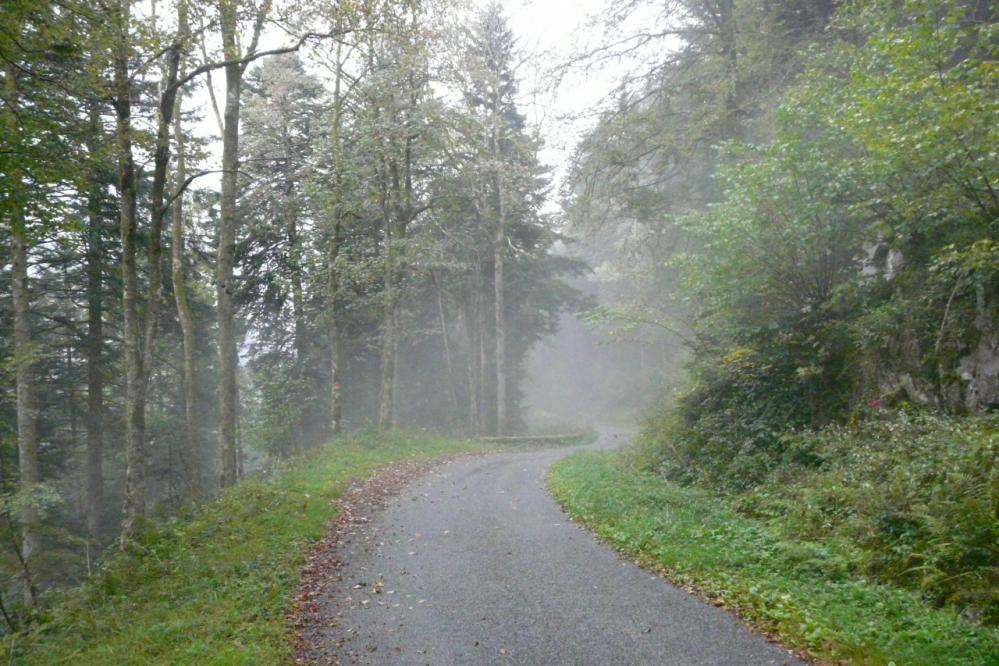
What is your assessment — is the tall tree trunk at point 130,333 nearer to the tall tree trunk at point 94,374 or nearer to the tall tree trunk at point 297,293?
the tall tree trunk at point 94,374

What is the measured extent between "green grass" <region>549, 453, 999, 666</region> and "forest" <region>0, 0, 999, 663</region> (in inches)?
2.0

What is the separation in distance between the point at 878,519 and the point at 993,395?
9.91 ft

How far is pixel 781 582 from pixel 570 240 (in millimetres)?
25713

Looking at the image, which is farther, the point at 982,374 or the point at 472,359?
the point at 472,359

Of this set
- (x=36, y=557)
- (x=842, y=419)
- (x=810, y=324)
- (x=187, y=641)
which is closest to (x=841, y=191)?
(x=810, y=324)

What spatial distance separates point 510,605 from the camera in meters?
7.35

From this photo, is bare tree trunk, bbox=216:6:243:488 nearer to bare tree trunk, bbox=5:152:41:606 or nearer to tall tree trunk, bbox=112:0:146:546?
tall tree trunk, bbox=112:0:146:546

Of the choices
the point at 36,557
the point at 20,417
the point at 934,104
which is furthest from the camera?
the point at 20,417

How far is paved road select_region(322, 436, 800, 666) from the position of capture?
610cm

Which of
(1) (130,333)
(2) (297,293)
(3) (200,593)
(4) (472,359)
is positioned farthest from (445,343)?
(3) (200,593)

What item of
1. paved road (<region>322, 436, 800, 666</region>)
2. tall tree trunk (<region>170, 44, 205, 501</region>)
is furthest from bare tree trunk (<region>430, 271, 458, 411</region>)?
paved road (<region>322, 436, 800, 666</region>)

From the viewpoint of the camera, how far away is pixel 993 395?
9.31 meters

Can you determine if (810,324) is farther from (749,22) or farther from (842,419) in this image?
(749,22)

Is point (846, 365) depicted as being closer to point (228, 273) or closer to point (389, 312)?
point (228, 273)
